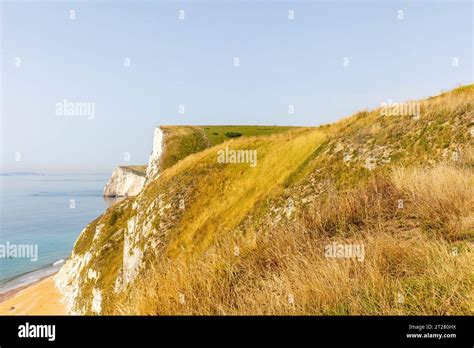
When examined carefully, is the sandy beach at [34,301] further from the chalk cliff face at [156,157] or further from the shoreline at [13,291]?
the chalk cliff face at [156,157]

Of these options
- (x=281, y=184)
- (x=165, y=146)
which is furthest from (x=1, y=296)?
(x=281, y=184)

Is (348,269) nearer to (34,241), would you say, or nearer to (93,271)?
(93,271)

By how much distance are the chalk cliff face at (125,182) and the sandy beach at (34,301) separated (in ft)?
395

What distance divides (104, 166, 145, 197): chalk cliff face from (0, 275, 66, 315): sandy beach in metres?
120

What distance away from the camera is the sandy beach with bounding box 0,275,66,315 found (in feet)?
160

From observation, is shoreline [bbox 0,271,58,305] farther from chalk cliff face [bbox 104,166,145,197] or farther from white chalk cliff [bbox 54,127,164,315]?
chalk cliff face [bbox 104,166,145,197]

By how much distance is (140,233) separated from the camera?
34438 mm

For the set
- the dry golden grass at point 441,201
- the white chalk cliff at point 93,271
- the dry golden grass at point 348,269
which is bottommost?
the white chalk cliff at point 93,271

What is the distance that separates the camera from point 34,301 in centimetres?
5244

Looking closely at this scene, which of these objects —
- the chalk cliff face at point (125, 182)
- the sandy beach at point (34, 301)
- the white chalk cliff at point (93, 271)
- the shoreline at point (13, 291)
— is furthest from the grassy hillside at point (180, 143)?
the chalk cliff face at point (125, 182)

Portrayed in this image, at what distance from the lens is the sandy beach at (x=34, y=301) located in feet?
160
